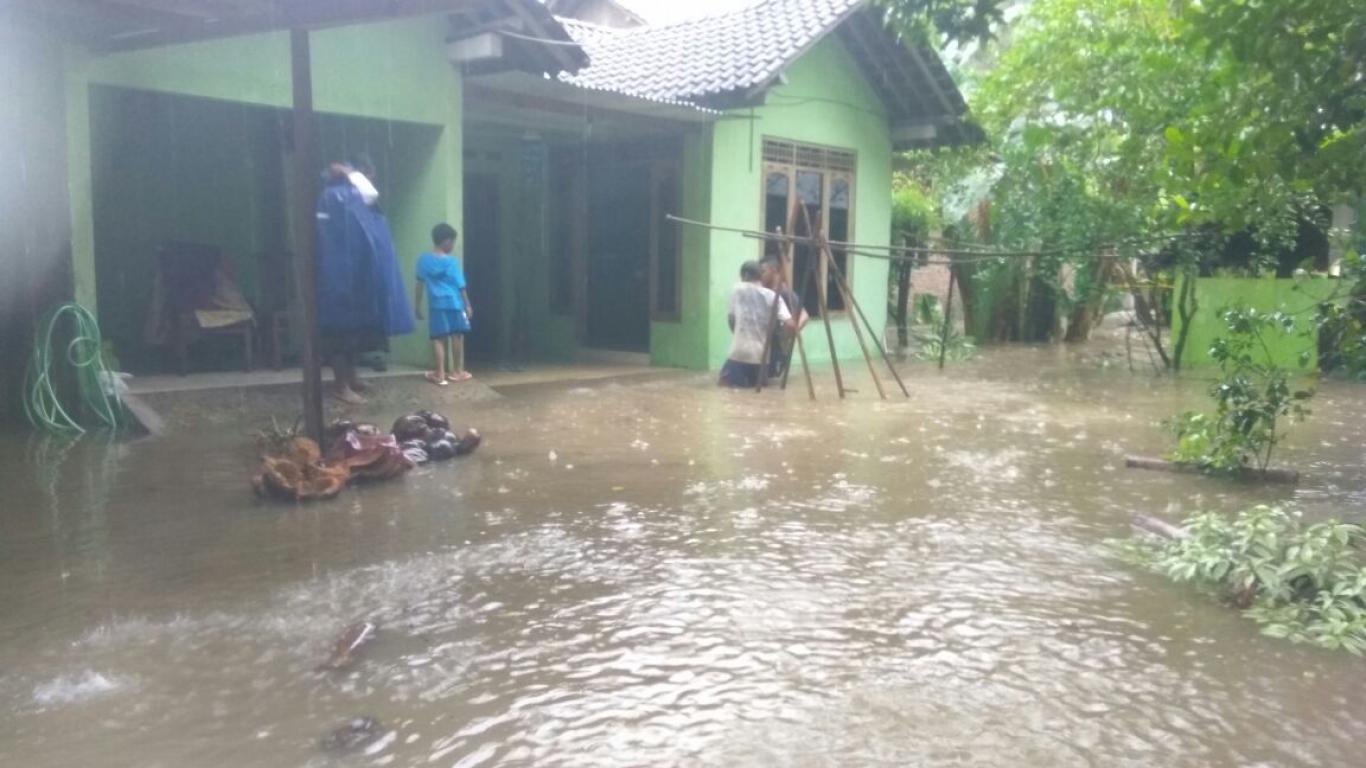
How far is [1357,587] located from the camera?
191 inches

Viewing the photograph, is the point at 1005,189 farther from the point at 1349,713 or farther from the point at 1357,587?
the point at 1349,713

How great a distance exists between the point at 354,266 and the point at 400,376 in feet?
6.15

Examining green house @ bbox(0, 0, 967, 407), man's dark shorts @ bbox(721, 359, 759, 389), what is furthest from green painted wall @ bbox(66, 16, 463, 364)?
man's dark shorts @ bbox(721, 359, 759, 389)

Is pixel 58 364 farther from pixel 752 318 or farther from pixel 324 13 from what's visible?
pixel 752 318

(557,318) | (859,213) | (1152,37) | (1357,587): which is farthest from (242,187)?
(1357,587)

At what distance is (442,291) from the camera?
10.9 metres

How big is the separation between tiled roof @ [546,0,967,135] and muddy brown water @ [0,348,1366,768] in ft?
19.7

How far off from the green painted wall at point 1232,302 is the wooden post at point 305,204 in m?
11.6

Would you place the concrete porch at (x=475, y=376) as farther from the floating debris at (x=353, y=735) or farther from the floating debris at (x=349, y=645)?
the floating debris at (x=353, y=735)

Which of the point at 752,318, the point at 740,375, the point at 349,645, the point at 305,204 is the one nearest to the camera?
the point at 349,645

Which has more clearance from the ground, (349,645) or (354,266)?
(354,266)

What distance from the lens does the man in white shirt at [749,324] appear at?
12.5 m

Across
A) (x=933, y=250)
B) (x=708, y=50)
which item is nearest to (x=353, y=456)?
(x=933, y=250)

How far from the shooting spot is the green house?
8.66 m
